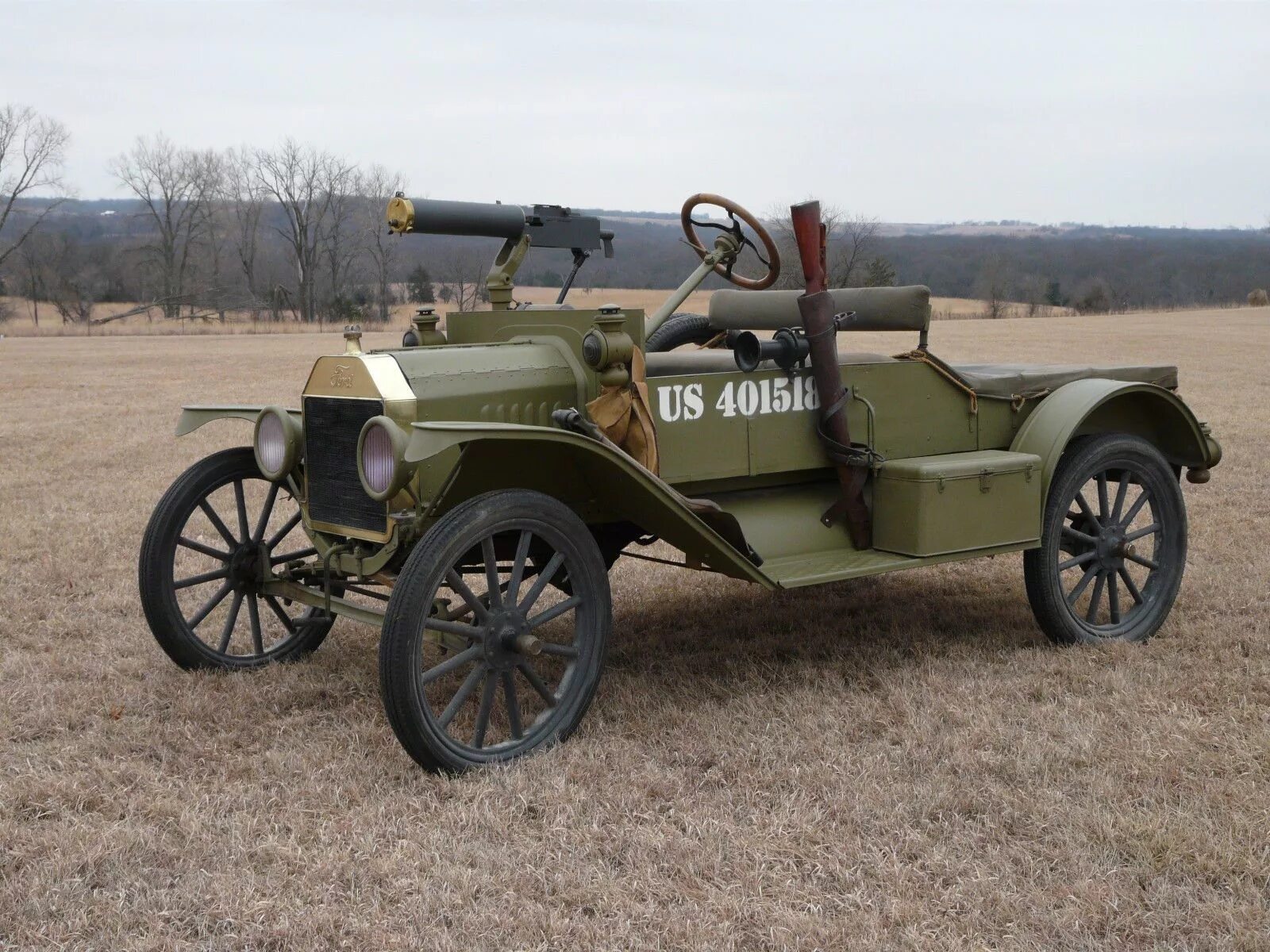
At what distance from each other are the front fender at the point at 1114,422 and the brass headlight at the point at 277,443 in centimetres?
300

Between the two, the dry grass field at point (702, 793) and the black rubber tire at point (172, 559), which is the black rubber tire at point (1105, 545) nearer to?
the dry grass field at point (702, 793)

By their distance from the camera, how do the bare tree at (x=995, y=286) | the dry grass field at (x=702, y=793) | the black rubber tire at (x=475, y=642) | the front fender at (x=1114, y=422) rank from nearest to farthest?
the dry grass field at (x=702, y=793)
the black rubber tire at (x=475, y=642)
the front fender at (x=1114, y=422)
the bare tree at (x=995, y=286)

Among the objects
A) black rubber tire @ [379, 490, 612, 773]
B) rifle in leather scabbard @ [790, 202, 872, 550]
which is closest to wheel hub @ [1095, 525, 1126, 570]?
rifle in leather scabbard @ [790, 202, 872, 550]

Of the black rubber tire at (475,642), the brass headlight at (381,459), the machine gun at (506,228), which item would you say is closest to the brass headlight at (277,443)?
the brass headlight at (381,459)

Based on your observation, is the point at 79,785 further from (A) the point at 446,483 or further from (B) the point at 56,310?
(B) the point at 56,310

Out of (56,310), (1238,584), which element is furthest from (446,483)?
(56,310)

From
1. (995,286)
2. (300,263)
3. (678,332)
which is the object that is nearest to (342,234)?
(300,263)

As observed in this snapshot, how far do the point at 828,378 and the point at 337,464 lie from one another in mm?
1937

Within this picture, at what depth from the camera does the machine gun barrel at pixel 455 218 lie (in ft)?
14.7

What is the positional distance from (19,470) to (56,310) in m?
48.8

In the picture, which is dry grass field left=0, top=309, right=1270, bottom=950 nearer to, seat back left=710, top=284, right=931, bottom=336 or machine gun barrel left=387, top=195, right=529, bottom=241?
seat back left=710, top=284, right=931, bottom=336

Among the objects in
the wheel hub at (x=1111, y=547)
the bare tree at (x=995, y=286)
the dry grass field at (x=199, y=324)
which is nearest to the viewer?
the wheel hub at (x=1111, y=547)

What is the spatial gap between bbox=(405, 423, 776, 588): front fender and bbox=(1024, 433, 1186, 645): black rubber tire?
55.7 inches

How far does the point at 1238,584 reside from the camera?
609 cm
